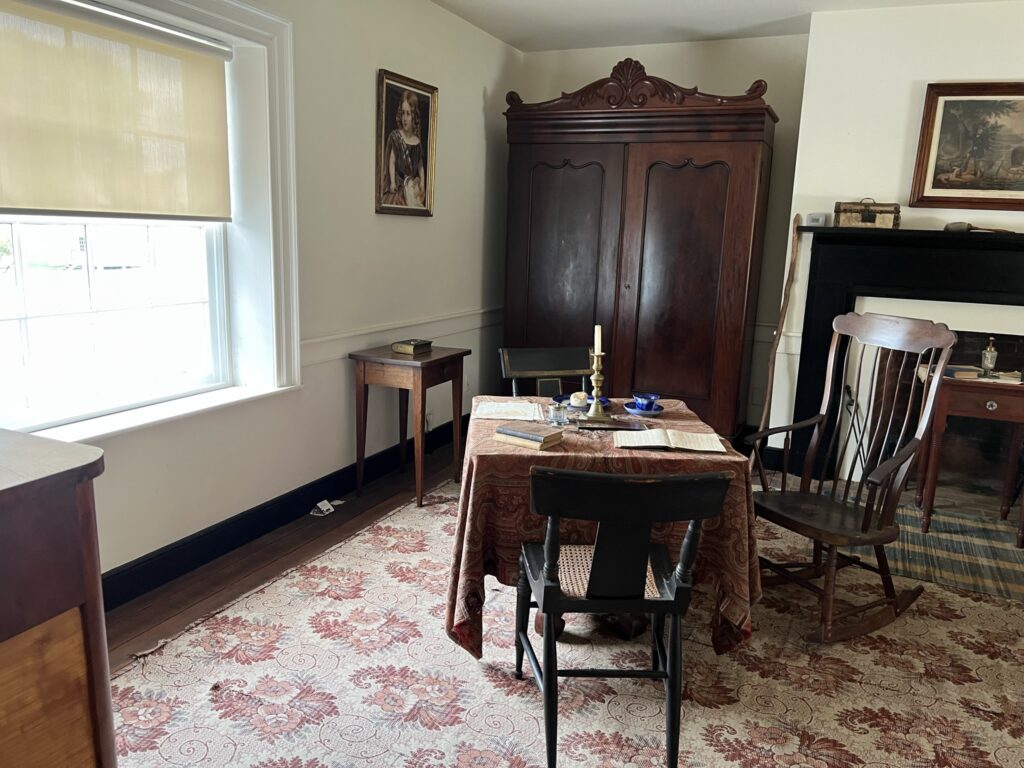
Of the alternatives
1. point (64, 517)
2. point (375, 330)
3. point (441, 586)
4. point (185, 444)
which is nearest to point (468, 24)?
point (375, 330)

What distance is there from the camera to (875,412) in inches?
167

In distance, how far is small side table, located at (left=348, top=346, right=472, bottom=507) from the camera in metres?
3.62

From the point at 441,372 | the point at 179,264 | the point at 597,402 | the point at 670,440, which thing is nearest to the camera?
the point at 670,440

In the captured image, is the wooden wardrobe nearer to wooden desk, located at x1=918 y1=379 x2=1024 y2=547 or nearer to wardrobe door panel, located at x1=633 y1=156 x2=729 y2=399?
Answer: wardrobe door panel, located at x1=633 y1=156 x2=729 y2=399

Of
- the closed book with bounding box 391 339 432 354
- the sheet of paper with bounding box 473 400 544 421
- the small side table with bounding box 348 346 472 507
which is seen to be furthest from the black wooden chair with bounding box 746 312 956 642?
the closed book with bounding box 391 339 432 354

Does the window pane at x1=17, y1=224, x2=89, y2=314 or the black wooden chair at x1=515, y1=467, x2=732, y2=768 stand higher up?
the window pane at x1=17, y1=224, x2=89, y2=314

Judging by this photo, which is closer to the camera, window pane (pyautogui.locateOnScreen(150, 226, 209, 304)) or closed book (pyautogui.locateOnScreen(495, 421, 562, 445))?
closed book (pyautogui.locateOnScreen(495, 421, 562, 445))

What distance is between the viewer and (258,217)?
3.15 meters

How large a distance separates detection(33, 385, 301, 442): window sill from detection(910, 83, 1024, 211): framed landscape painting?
3.46 metres

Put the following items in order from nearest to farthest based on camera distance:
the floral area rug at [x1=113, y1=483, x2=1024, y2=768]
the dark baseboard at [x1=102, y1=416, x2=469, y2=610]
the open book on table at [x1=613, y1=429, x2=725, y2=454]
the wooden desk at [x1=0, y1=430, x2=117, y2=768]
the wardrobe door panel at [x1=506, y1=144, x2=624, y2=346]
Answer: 1. the wooden desk at [x1=0, y1=430, x2=117, y2=768]
2. the floral area rug at [x1=113, y1=483, x2=1024, y2=768]
3. the open book on table at [x1=613, y1=429, x2=725, y2=454]
4. the dark baseboard at [x1=102, y1=416, x2=469, y2=610]
5. the wardrobe door panel at [x1=506, y1=144, x2=624, y2=346]

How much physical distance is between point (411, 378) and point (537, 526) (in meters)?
1.53

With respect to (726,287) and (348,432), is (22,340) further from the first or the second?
(726,287)

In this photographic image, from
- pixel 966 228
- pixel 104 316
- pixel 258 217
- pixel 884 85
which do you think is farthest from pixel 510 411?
pixel 884 85

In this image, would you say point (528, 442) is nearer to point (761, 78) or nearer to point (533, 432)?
point (533, 432)
